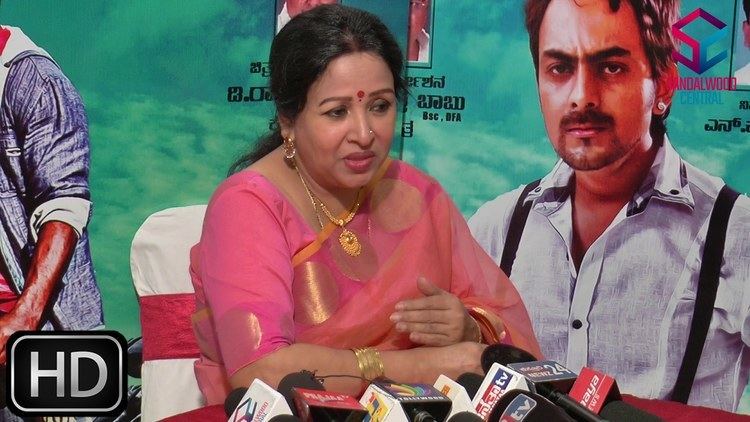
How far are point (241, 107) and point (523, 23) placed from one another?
2.80ft

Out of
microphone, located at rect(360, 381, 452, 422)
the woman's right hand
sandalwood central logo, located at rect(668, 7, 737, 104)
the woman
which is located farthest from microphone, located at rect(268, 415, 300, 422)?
sandalwood central logo, located at rect(668, 7, 737, 104)

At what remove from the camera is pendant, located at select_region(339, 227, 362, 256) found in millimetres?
2077

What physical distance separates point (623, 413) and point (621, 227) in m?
1.53

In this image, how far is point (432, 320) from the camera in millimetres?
1971

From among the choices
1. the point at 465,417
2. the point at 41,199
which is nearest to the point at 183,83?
the point at 41,199

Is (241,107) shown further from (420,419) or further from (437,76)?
(420,419)

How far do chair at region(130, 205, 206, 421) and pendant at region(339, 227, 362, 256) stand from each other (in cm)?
55

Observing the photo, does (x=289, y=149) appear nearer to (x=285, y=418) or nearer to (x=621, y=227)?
(x=285, y=418)

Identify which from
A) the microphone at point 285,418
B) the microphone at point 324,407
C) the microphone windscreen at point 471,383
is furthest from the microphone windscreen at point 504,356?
the microphone at point 285,418

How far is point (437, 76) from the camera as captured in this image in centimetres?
275

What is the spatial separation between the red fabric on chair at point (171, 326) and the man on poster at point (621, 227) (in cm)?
89

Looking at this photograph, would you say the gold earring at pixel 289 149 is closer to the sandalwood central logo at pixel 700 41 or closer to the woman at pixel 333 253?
the woman at pixel 333 253

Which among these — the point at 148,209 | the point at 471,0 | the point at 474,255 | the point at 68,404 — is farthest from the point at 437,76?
the point at 68,404

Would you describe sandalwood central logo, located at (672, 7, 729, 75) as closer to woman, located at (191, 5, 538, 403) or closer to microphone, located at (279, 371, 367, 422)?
woman, located at (191, 5, 538, 403)
